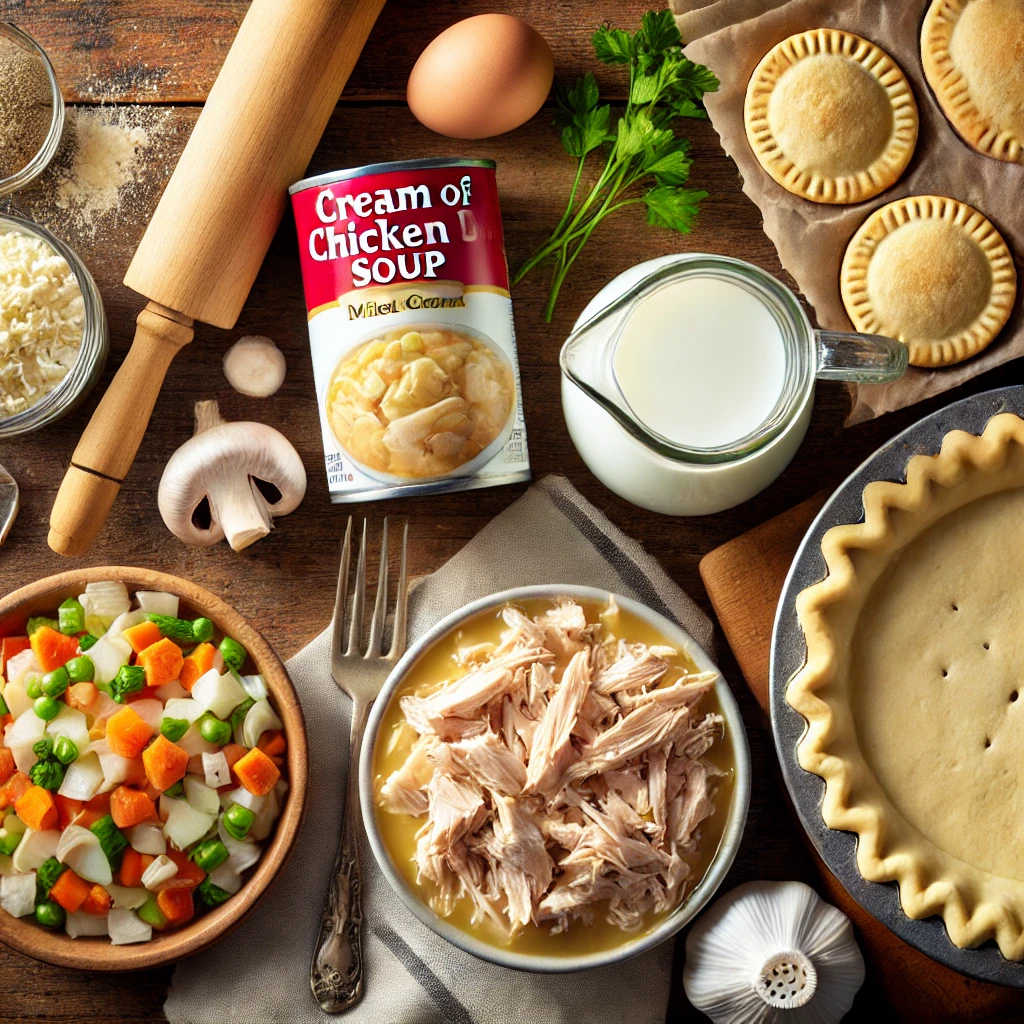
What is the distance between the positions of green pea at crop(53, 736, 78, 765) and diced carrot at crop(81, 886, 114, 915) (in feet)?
0.69

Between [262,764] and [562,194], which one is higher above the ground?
[562,194]

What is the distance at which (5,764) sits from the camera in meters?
1.56

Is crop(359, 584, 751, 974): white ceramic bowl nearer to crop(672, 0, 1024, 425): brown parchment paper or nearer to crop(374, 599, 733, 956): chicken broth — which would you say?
crop(374, 599, 733, 956): chicken broth

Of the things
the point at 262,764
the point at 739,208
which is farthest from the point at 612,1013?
the point at 739,208

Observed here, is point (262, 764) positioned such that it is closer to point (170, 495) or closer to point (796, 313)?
point (170, 495)

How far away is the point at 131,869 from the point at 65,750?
0.73ft

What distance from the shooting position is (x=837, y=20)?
1.67 m

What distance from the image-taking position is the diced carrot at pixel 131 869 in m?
1.56

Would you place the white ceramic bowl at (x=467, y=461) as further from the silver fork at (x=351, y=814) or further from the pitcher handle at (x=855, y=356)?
the pitcher handle at (x=855, y=356)

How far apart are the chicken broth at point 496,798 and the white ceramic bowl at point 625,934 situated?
1 cm

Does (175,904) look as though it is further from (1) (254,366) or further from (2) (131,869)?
(1) (254,366)

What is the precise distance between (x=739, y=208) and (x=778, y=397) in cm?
57

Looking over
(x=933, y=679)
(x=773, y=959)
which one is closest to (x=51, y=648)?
(x=773, y=959)

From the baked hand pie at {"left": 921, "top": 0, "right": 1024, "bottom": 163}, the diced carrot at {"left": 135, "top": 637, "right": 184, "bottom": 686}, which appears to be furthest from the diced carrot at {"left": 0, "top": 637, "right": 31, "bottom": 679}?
the baked hand pie at {"left": 921, "top": 0, "right": 1024, "bottom": 163}
